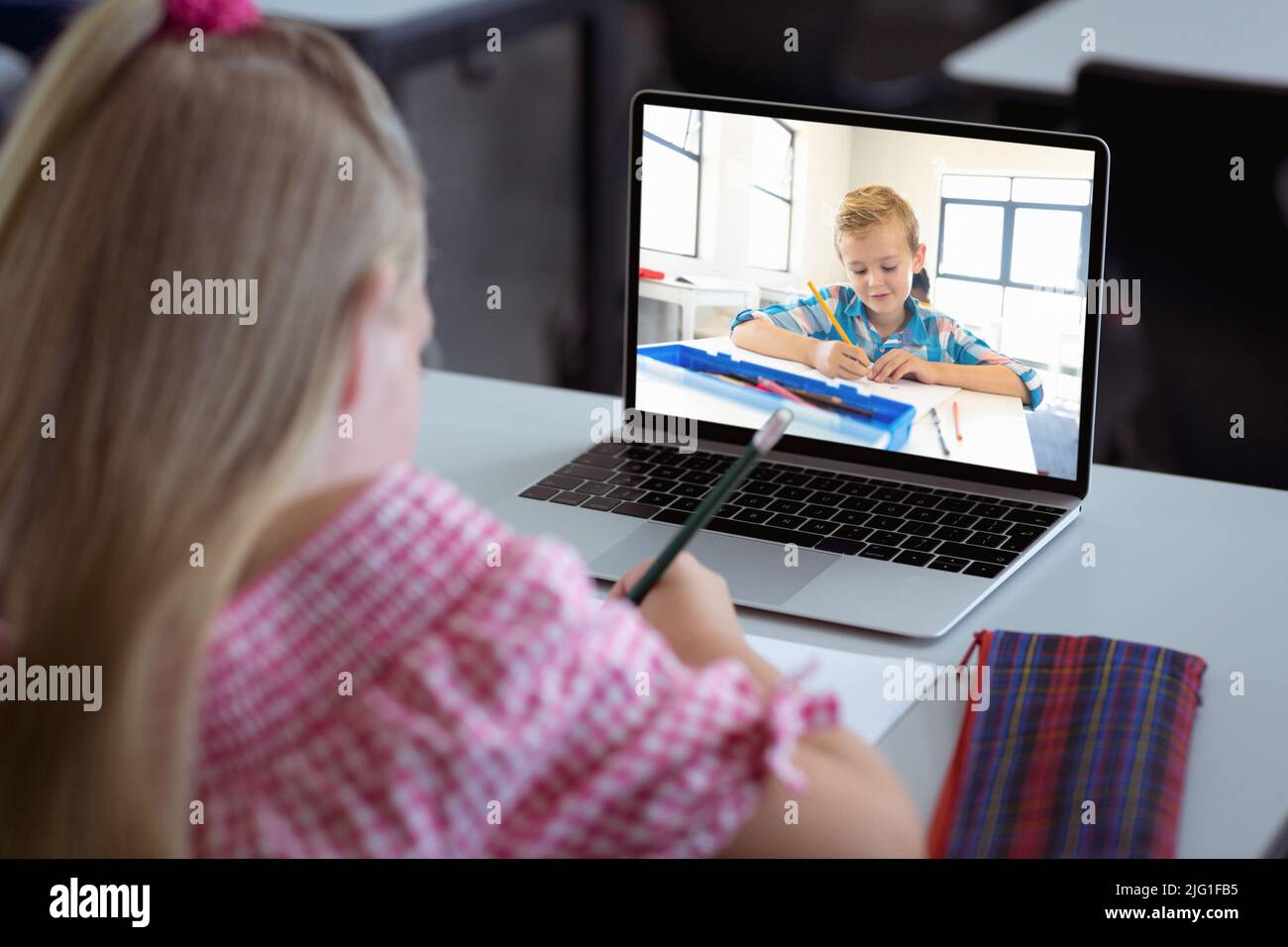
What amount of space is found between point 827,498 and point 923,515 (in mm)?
79

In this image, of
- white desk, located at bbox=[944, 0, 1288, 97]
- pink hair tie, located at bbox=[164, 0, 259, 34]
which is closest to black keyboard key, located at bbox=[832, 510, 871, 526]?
pink hair tie, located at bbox=[164, 0, 259, 34]

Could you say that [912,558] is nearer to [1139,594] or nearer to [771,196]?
[1139,594]

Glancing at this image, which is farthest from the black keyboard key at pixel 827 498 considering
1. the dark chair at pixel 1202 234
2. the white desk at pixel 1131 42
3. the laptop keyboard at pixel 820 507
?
the white desk at pixel 1131 42

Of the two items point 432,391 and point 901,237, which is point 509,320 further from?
point 901,237

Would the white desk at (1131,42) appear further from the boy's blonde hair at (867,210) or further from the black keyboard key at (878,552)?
the black keyboard key at (878,552)

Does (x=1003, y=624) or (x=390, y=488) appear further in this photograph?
(x=1003, y=624)

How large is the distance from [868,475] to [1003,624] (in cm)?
24

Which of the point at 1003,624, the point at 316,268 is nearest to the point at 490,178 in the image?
the point at 1003,624

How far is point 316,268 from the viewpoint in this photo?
602 millimetres

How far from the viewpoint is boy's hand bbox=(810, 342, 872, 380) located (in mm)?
1162

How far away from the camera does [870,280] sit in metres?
1.14

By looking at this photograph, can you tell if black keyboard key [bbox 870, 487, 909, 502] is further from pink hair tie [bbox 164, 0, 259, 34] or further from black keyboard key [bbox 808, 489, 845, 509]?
pink hair tie [bbox 164, 0, 259, 34]

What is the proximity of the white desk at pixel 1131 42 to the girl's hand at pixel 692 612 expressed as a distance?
5.90 feet

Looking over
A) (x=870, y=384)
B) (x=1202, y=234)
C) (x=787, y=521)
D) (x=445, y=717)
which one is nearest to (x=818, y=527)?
(x=787, y=521)
